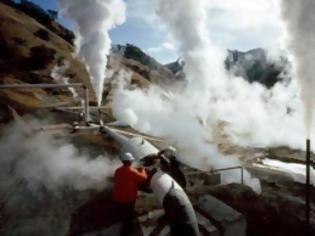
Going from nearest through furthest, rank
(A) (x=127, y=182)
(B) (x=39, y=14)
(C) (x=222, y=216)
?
(A) (x=127, y=182), (C) (x=222, y=216), (B) (x=39, y=14)

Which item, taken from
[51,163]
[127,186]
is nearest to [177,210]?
[127,186]

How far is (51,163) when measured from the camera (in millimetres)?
9508

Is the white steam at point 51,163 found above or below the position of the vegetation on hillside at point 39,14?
below

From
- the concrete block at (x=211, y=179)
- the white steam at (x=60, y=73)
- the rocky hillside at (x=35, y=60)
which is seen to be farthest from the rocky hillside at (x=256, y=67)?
the concrete block at (x=211, y=179)

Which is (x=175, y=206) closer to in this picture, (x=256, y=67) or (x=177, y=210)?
(x=177, y=210)

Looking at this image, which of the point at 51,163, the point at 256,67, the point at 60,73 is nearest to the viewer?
the point at 51,163

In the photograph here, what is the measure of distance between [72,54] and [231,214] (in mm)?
54531

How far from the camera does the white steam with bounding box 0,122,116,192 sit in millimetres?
8438

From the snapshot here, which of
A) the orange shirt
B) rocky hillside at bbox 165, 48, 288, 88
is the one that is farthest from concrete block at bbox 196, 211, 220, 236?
rocky hillside at bbox 165, 48, 288, 88

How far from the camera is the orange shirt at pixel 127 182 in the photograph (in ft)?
Answer: 19.8

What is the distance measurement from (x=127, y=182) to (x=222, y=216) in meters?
2.37

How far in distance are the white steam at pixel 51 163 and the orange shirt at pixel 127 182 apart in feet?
7.12

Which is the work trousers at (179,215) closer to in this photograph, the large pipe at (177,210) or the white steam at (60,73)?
the large pipe at (177,210)

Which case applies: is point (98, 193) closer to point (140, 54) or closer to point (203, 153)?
point (203, 153)
